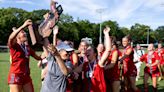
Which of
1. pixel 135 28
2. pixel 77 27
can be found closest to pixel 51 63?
pixel 77 27

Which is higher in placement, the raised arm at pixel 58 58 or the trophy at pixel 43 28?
the trophy at pixel 43 28

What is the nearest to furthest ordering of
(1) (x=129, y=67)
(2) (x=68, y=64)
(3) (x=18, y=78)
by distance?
(2) (x=68, y=64) < (3) (x=18, y=78) < (1) (x=129, y=67)

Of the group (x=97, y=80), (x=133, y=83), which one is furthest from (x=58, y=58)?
(x=133, y=83)

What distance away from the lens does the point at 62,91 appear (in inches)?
182

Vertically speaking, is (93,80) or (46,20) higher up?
(46,20)

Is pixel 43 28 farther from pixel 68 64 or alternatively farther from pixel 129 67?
pixel 129 67

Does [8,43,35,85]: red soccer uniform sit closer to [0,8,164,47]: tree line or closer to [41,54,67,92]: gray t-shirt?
[41,54,67,92]: gray t-shirt

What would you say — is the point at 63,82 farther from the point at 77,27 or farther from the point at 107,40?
the point at 77,27

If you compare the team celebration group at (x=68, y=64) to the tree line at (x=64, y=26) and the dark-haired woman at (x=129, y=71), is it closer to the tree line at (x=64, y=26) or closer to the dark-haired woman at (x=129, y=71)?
the dark-haired woman at (x=129, y=71)

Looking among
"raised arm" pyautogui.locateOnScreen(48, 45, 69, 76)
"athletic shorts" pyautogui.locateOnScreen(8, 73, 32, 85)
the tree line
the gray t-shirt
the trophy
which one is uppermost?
the tree line

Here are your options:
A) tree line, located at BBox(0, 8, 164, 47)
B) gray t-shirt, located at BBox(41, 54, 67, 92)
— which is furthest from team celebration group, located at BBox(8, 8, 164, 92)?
tree line, located at BBox(0, 8, 164, 47)

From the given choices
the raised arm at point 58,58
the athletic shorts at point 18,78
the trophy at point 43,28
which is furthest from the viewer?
the athletic shorts at point 18,78

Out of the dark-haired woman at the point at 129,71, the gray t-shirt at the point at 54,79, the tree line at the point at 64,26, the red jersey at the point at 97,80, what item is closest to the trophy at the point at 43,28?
the gray t-shirt at the point at 54,79

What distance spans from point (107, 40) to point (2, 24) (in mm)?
72092
